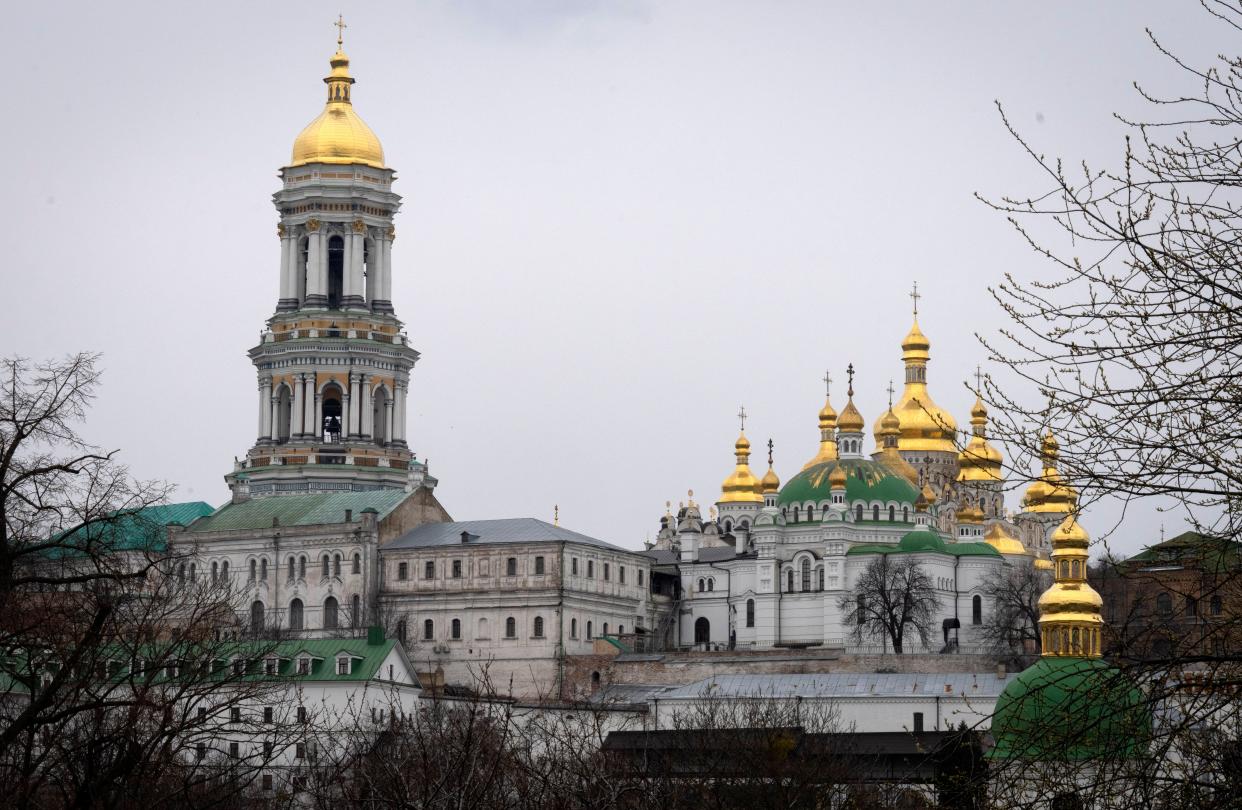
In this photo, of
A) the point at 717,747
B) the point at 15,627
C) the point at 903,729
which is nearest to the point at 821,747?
the point at 717,747

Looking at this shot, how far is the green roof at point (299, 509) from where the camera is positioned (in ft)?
342

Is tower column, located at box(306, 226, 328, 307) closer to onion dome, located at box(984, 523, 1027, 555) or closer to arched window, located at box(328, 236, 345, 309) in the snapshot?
arched window, located at box(328, 236, 345, 309)

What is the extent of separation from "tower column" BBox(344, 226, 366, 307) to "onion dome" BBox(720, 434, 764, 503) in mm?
23778

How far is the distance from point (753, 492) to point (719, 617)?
19.3 metres

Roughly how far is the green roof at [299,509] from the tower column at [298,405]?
→ 3.42 meters

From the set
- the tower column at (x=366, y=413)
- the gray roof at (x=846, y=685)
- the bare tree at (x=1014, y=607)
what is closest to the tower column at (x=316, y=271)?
the tower column at (x=366, y=413)

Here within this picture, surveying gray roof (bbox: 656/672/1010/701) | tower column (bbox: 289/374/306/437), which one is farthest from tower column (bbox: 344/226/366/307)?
gray roof (bbox: 656/672/1010/701)

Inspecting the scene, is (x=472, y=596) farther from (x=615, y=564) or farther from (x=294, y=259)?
(x=294, y=259)

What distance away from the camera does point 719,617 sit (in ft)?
352

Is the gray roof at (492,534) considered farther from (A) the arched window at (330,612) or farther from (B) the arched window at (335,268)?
(B) the arched window at (335,268)

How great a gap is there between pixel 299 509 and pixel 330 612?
5.67 metres

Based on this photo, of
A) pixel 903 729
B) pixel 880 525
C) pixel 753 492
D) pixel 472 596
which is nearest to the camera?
pixel 903 729

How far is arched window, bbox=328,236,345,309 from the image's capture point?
4429 inches

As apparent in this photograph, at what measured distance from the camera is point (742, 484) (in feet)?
415
